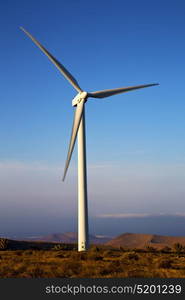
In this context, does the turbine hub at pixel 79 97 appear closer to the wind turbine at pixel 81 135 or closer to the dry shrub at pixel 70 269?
the wind turbine at pixel 81 135

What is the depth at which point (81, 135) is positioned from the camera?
51.1 meters

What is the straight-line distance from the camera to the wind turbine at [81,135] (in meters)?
48.5

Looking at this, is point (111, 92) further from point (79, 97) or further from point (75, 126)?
point (75, 126)

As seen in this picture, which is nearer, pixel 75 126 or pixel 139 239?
pixel 75 126

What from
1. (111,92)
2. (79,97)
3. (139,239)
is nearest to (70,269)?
(79,97)

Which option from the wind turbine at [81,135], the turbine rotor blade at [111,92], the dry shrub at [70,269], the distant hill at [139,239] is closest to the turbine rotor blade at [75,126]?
the wind turbine at [81,135]

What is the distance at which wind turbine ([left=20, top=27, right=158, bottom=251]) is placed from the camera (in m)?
48.5

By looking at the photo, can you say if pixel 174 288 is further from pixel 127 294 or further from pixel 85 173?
pixel 85 173

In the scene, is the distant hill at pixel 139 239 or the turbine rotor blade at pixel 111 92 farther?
the distant hill at pixel 139 239

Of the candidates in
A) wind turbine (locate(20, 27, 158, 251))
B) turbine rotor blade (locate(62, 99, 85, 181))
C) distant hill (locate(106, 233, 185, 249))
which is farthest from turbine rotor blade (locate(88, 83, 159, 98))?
distant hill (locate(106, 233, 185, 249))

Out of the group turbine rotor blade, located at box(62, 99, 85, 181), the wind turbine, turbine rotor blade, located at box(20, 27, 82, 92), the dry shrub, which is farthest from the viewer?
turbine rotor blade, located at box(20, 27, 82, 92)

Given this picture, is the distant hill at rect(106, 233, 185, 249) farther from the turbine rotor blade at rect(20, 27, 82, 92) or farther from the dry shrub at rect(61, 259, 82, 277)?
the dry shrub at rect(61, 259, 82, 277)

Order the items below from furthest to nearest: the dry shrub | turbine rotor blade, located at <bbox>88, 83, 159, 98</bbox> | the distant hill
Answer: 1. the distant hill
2. turbine rotor blade, located at <bbox>88, 83, 159, 98</bbox>
3. the dry shrub

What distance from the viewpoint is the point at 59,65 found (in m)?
53.1
